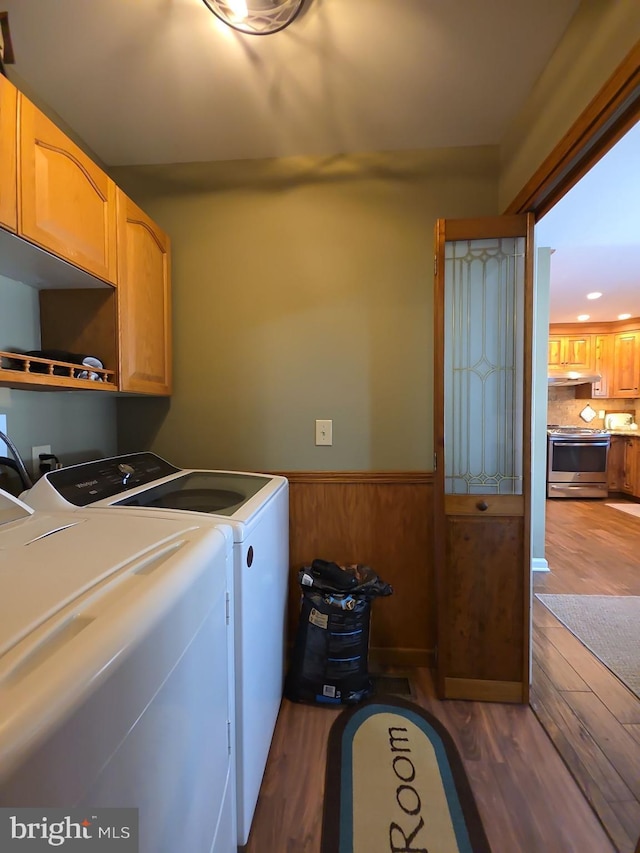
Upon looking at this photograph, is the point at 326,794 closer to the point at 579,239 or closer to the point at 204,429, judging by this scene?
the point at 204,429

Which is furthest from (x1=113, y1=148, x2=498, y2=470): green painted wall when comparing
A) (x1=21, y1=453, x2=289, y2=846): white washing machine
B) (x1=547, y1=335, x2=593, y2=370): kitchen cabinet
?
(x1=547, y1=335, x2=593, y2=370): kitchen cabinet

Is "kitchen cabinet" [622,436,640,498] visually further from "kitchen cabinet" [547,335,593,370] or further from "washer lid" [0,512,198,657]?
"washer lid" [0,512,198,657]

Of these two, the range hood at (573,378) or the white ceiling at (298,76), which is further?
the range hood at (573,378)

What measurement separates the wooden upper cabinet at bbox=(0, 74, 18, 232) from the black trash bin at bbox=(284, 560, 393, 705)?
1.48 m

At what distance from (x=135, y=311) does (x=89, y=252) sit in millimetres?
294

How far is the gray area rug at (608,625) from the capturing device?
1.84 meters

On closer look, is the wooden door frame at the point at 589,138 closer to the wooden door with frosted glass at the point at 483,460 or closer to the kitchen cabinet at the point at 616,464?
the wooden door with frosted glass at the point at 483,460

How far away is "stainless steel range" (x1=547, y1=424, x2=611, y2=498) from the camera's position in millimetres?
5004

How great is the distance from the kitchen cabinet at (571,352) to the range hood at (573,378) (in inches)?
4.5

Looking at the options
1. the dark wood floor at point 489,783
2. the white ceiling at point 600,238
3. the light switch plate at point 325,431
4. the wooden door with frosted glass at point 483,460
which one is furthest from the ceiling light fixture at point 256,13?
the dark wood floor at point 489,783

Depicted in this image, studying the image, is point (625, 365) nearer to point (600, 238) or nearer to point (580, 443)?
point (580, 443)

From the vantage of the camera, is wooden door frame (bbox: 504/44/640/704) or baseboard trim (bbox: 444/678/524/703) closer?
wooden door frame (bbox: 504/44/640/704)

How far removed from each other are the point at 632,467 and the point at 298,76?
225 inches

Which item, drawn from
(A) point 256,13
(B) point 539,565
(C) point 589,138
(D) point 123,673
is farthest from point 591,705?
(A) point 256,13
